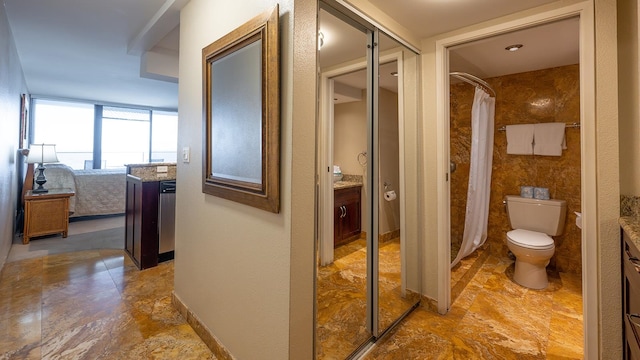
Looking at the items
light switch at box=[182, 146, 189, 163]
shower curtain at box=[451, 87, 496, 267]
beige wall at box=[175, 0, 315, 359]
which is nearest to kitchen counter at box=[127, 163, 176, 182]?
light switch at box=[182, 146, 189, 163]

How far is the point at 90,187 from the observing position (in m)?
5.12

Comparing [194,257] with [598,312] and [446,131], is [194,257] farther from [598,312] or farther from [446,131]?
[598,312]

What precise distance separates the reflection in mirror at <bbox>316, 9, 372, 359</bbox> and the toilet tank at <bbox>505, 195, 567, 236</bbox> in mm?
2163

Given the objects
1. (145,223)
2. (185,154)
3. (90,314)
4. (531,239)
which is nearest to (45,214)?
(145,223)

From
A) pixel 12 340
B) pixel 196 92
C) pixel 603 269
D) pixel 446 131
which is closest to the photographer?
pixel 603 269

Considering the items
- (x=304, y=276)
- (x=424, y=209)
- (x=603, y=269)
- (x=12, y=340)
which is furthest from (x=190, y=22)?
(x=603, y=269)

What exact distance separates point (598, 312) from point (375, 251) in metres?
1.21

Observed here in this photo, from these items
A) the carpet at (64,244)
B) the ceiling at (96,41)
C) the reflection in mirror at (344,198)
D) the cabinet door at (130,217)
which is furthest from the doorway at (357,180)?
the carpet at (64,244)

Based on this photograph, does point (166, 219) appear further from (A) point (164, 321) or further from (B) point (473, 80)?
(B) point (473, 80)

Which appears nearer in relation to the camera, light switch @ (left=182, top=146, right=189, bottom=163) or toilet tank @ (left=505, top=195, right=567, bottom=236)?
light switch @ (left=182, top=146, right=189, bottom=163)

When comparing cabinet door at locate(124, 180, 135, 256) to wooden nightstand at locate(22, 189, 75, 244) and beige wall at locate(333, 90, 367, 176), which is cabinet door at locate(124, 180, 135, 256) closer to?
wooden nightstand at locate(22, 189, 75, 244)

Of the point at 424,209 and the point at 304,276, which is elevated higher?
the point at 424,209

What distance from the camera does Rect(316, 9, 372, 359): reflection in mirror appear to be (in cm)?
178

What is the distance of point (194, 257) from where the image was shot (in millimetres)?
1975
